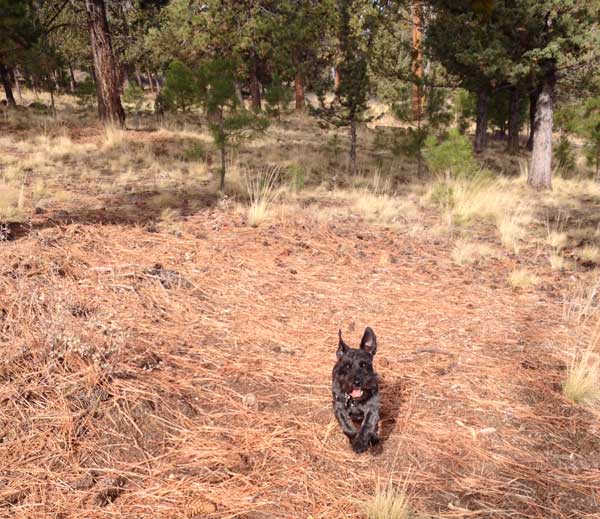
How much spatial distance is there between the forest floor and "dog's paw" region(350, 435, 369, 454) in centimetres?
7

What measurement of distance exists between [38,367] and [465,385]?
9.54 ft

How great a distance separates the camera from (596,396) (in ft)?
9.65

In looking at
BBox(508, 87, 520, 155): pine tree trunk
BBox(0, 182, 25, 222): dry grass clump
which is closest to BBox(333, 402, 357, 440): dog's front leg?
BBox(0, 182, 25, 222): dry grass clump

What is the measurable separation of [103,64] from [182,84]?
261cm

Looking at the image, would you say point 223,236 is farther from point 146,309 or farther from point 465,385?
point 465,385

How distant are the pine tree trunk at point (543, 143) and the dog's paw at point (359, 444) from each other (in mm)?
11489

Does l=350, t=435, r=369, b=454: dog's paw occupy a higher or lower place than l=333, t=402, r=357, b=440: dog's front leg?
lower

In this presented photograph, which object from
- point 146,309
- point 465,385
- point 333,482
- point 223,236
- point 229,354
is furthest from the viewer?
point 223,236

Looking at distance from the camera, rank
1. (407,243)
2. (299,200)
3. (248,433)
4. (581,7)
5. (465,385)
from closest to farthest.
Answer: (248,433) < (465,385) < (407,243) < (299,200) < (581,7)

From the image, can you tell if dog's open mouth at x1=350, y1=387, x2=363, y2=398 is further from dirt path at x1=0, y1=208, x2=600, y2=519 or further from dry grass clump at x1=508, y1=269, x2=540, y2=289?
dry grass clump at x1=508, y1=269, x2=540, y2=289

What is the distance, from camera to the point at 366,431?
2436mm

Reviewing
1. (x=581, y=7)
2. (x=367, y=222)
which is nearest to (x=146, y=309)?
(x=367, y=222)

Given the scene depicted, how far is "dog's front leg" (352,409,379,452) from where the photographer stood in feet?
7.97

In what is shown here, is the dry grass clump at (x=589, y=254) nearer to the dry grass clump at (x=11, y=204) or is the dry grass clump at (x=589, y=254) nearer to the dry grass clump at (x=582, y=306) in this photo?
the dry grass clump at (x=582, y=306)
